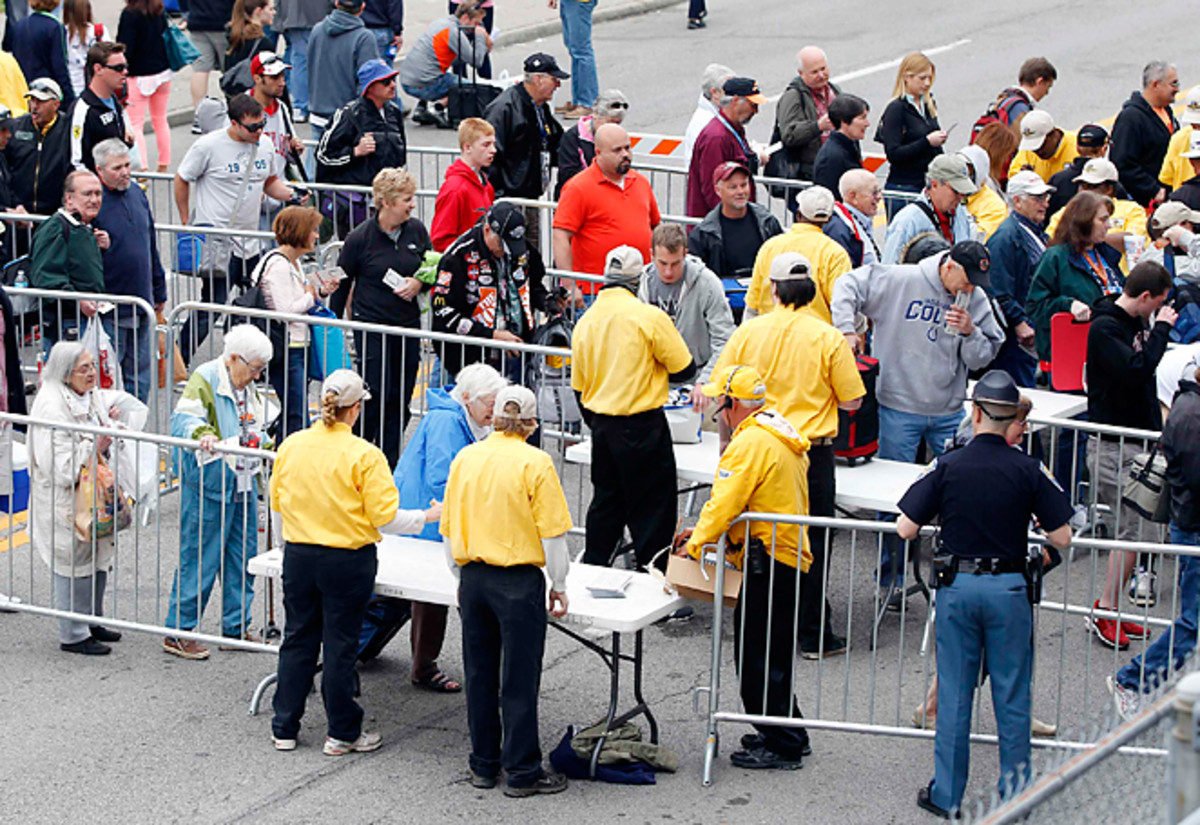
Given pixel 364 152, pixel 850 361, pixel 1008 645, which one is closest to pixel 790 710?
pixel 1008 645

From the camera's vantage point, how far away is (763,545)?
7852mm

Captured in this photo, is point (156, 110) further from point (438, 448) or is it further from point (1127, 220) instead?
point (438, 448)

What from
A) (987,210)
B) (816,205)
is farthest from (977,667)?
(987,210)

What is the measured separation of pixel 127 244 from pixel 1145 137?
25.2ft

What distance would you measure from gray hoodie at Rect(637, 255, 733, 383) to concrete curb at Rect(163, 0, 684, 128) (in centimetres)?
1205

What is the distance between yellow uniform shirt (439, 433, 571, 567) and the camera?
7.36 metres

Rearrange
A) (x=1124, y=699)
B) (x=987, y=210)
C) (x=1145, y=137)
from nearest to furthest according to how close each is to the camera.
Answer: (x=1124, y=699)
(x=987, y=210)
(x=1145, y=137)

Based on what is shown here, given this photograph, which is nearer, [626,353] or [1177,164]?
[626,353]

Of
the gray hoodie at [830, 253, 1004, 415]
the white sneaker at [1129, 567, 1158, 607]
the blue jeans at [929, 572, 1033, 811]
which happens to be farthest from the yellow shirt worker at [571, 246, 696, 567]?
the white sneaker at [1129, 567, 1158, 607]

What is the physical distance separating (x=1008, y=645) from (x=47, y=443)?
4.61 metres

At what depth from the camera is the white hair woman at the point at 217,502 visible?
8836 millimetres

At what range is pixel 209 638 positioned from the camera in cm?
876

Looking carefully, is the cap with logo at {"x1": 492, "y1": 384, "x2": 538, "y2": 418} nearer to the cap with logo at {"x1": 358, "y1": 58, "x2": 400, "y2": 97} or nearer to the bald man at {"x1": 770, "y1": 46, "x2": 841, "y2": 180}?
the cap with logo at {"x1": 358, "y1": 58, "x2": 400, "y2": 97}

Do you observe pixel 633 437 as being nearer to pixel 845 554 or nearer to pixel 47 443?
pixel 845 554
